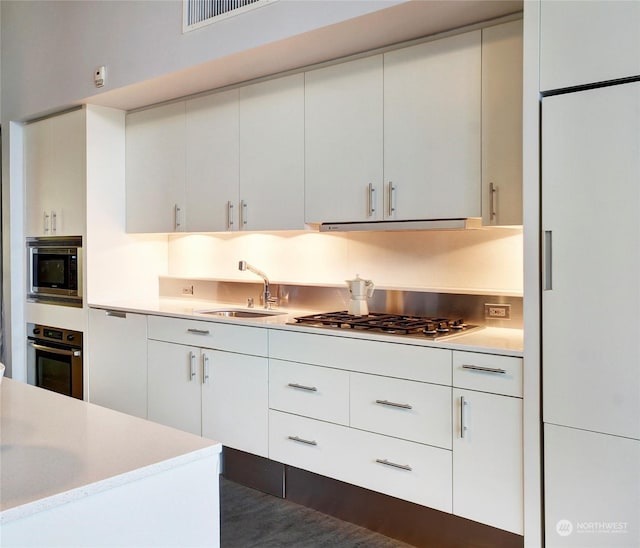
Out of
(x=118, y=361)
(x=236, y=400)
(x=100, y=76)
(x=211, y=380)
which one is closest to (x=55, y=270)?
(x=118, y=361)

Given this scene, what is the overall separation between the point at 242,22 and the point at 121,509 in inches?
98.6

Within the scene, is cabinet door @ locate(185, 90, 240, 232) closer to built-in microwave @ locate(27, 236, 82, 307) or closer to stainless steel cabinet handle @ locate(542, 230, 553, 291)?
built-in microwave @ locate(27, 236, 82, 307)

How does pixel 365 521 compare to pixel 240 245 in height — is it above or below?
below

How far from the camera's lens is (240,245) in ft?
13.3

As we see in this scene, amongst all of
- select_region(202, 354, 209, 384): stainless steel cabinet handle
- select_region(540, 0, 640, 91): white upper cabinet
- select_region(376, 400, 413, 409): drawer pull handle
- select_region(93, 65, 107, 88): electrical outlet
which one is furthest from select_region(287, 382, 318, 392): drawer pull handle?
select_region(93, 65, 107, 88): electrical outlet

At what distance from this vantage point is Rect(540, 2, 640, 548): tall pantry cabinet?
1.92 metres

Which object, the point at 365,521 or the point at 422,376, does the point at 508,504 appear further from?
the point at 365,521

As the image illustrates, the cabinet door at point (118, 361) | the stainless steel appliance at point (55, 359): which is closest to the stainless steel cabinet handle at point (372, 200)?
the cabinet door at point (118, 361)

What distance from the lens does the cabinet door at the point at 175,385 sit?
3.37 metres

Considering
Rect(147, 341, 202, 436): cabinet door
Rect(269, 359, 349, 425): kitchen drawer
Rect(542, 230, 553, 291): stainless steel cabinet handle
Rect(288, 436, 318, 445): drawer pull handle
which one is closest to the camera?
Rect(542, 230, 553, 291): stainless steel cabinet handle

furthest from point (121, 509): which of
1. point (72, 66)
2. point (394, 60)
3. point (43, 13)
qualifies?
point (43, 13)

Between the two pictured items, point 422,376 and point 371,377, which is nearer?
point 422,376

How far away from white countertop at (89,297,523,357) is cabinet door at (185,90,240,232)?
56 cm

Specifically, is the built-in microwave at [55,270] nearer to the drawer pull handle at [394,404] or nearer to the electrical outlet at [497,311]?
the drawer pull handle at [394,404]
